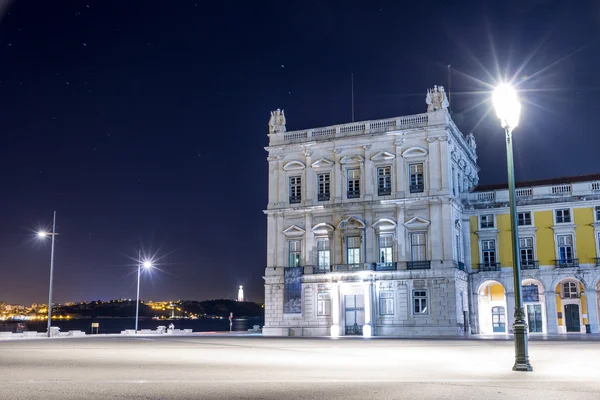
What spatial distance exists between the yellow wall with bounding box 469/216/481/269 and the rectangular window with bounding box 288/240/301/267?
1366 centimetres

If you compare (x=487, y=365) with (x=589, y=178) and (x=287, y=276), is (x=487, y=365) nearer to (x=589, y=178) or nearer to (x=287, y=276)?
(x=287, y=276)

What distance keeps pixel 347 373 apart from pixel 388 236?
34.4m

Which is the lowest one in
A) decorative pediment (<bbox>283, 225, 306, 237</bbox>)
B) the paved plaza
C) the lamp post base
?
the paved plaza

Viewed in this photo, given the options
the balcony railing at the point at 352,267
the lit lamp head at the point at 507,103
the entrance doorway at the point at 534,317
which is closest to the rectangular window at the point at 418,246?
the balcony railing at the point at 352,267

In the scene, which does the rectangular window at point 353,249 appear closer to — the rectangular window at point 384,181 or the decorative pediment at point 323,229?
the decorative pediment at point 323,229

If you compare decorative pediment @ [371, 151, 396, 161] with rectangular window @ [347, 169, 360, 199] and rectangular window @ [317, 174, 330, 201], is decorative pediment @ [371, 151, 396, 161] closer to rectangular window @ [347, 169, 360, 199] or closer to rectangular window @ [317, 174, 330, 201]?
rectangular window @ [347, 169, 360, 199]

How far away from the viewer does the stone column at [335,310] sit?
48438 millimetres

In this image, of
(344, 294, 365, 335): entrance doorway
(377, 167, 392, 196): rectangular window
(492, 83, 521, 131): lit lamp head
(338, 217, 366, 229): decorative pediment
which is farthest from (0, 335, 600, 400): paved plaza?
(377, 167, 392, 196): rectangular window

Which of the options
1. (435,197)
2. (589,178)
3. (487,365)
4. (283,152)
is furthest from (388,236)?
(487,365)

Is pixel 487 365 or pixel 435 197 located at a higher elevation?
pixel 435 197

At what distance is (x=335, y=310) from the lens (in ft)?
161

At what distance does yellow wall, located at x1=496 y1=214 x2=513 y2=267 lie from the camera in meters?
50.2

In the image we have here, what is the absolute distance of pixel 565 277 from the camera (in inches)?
1889

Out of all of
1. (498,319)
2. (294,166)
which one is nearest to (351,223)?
(294,166)
